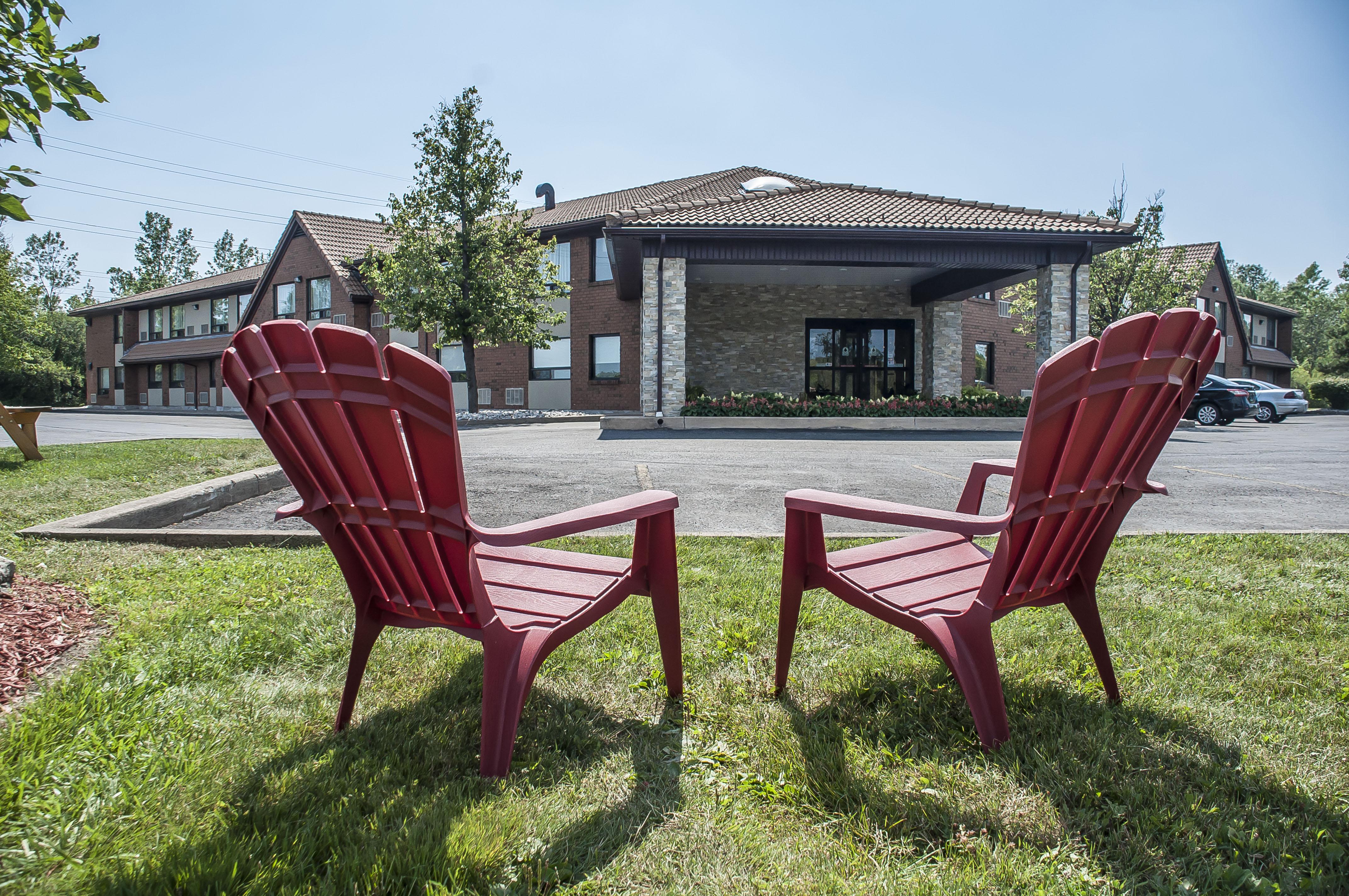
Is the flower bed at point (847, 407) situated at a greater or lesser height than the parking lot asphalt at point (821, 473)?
greater

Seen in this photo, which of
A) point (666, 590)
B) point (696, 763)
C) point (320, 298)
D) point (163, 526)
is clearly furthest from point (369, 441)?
point (320, 298)

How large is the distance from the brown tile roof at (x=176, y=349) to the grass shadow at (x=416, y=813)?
36.6 m

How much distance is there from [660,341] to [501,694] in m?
14.4

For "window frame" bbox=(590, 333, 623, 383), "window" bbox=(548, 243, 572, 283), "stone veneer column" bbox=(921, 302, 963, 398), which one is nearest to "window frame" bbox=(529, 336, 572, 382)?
"window frame" bbox=(590, 333, 623, 383)

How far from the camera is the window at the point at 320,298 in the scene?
2920 cm

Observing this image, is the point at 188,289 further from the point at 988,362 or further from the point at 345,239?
the point at 988,362

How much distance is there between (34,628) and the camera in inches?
101

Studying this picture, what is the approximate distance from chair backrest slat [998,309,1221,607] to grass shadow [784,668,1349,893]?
43 centimetres

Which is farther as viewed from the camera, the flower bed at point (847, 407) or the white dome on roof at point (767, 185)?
the white dome on roof at point (767, 185)

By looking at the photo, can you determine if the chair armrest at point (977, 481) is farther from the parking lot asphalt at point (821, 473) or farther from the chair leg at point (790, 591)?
the parking lot asphalt at point (821, 473)

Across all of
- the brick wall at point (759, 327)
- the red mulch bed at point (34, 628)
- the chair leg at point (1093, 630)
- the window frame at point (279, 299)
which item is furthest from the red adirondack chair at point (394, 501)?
the window frame at point (279, 299)

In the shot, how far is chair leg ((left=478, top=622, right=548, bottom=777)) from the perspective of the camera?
177 cm

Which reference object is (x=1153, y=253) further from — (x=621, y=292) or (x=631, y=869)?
(x=631, y=869)

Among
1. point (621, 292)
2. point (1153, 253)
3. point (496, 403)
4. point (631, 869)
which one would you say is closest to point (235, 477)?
point (631, 869)
